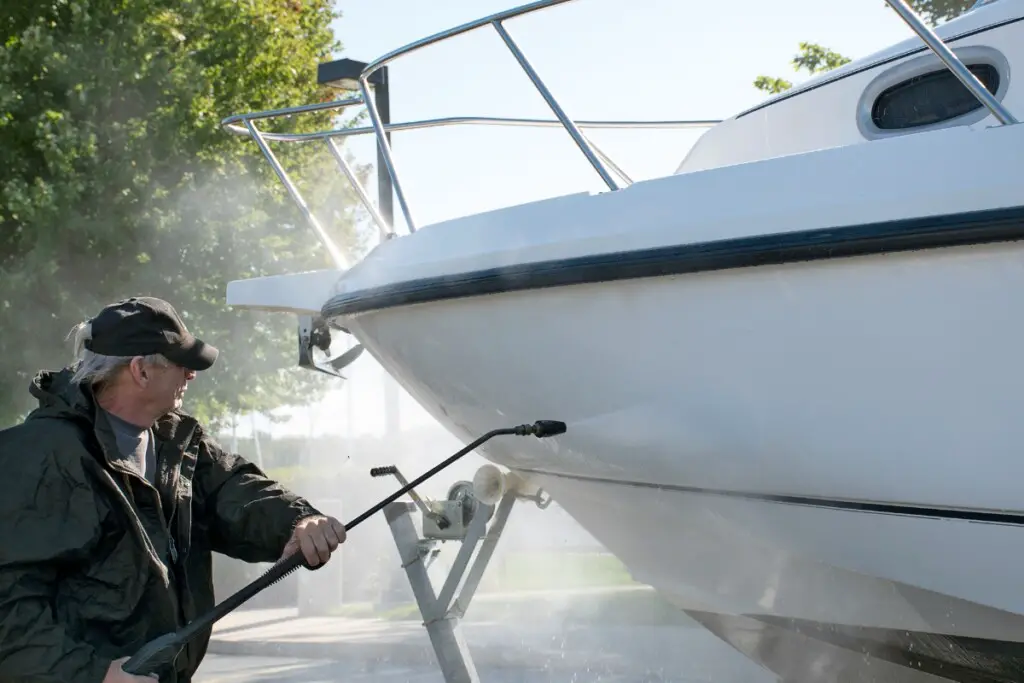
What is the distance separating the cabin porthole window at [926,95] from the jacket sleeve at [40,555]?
2.30 m

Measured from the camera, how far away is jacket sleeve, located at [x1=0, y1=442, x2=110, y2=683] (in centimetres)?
203

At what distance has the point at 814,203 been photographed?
254cm

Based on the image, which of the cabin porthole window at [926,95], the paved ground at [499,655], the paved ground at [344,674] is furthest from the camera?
the paved ground at [499,655]

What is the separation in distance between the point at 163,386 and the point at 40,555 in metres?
0.44

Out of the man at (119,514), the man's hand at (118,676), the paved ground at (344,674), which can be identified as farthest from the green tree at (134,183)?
the man's hand at (118,676)

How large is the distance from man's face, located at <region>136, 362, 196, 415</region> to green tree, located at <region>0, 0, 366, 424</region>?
25.2ft

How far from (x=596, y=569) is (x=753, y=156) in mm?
8296

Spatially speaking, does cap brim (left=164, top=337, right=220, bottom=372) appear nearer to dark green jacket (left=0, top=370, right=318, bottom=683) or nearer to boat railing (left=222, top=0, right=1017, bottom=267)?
dark green jacket (left=0, top=370, right=318, bottom=683)

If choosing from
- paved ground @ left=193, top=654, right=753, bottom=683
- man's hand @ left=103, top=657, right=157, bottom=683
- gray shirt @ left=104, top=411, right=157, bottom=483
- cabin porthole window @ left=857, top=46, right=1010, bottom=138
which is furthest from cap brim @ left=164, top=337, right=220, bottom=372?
paved ground @ left=193, top=654, right=753, bottom=683

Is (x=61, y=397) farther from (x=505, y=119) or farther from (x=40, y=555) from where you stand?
(x=505, y=119)

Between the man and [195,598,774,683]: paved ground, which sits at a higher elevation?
the man

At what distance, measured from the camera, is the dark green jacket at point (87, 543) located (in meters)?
2.05

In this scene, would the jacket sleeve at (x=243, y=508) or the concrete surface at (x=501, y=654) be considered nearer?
the jacket sleeve at (x=243, y=508)

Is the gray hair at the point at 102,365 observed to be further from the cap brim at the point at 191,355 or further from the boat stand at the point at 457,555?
the boat stand at the point at 457,555
